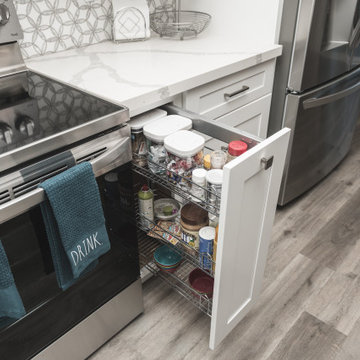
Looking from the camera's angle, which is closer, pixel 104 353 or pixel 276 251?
pixel 104 353

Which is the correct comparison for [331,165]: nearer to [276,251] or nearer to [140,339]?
[276,251]

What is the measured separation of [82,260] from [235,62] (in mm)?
907

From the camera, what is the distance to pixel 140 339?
1325 mm

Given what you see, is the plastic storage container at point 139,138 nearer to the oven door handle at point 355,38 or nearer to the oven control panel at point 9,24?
the oven control panel at point 9,24

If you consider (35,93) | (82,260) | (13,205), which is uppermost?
(35,93)

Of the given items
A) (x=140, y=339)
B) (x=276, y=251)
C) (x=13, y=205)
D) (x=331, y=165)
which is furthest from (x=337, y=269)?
(x=13, y=205)

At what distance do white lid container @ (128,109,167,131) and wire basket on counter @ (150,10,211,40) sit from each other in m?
0.66

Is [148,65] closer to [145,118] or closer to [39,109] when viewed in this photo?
[145,118]

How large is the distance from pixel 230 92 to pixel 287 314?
2.97 ft

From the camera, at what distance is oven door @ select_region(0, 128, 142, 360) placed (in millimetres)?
814

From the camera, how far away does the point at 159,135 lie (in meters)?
1.03

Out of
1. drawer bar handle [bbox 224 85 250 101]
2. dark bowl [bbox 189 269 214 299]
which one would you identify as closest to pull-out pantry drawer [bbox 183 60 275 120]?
drawer bar handle [bbox 224 85 250 101]

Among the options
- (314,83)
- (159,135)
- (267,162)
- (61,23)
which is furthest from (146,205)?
(314,83)

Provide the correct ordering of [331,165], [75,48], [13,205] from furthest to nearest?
[331,165], [75,48], [13,205]
